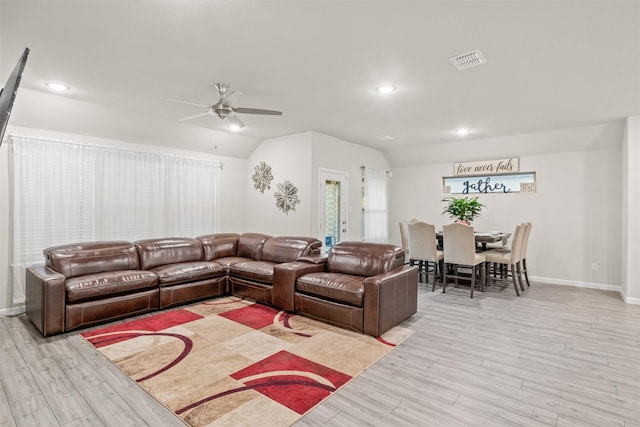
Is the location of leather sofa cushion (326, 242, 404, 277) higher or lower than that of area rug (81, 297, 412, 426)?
higher

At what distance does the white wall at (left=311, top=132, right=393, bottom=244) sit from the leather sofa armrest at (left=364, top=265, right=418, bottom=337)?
2.33 meters

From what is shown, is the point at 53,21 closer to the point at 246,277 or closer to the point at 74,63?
the point at 74,63

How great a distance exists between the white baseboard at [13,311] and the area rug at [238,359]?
4.81ft

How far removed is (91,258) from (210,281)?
151 centimetres

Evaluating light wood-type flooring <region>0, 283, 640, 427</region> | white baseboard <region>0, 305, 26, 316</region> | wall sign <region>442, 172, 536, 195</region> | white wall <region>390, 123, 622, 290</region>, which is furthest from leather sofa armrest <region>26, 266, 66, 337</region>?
wall sign <region>442, 172, 536, 195</region>

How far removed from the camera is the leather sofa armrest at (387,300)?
3.31 m

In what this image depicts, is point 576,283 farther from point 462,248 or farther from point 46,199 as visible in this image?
point 46,199

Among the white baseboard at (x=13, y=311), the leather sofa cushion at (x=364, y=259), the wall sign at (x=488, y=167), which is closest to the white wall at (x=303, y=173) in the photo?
the leather sofa cushion at (x=364, y=259)

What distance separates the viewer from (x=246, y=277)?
4.71 m

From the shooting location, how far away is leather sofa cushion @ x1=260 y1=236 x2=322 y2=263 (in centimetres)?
495

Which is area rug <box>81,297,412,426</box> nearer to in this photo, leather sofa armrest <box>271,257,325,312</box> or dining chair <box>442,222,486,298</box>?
leather sofa armrest <box>271,257,325,312</box>

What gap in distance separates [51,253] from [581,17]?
18.5ft

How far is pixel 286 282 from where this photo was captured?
4090mm

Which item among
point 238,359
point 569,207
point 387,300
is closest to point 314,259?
point 387,300
